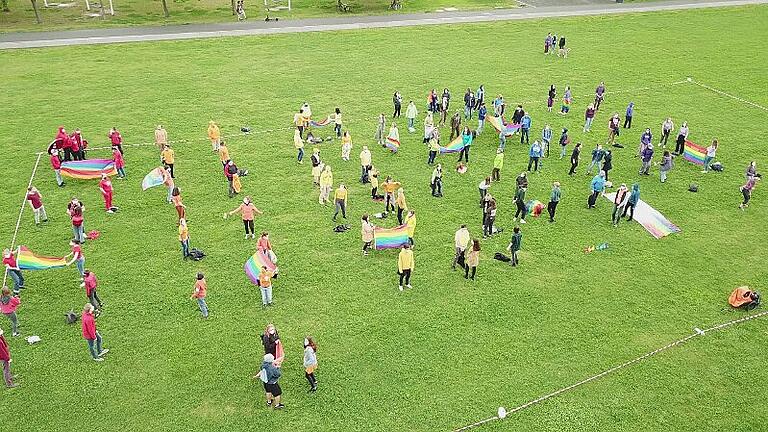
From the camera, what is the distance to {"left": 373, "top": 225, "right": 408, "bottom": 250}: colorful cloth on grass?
20.3 m

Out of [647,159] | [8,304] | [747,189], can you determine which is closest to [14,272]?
[8,304]

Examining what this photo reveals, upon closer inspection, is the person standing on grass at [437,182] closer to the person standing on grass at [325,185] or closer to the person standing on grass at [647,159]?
the person standing on grass at [325,185]

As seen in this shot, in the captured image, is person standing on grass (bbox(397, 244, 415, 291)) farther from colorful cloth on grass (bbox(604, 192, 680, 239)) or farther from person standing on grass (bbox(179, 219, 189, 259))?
colorful cloth on grass (bbox(604, 192, 680, 239))

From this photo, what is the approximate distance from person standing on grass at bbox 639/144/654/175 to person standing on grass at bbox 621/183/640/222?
3679 millimetres

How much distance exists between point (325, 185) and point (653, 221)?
459 inches

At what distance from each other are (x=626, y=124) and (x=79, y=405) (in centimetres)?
2598

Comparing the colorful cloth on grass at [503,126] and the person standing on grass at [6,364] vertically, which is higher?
the colorful cloth on grass at [503,126]

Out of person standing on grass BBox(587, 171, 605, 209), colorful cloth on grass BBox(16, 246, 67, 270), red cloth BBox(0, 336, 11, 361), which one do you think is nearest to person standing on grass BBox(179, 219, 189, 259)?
colorful cloth on grass BBox(16, 246, 67, 270)

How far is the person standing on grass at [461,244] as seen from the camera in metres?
18.8

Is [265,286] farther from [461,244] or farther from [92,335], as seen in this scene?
[461,244]

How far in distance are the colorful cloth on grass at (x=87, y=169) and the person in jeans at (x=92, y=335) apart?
1073 centimetres

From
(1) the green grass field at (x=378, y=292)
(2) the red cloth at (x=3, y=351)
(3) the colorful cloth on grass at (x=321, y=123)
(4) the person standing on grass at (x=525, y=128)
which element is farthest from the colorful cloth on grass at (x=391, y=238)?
(3) the colorful cloth on grass at (x=321, y=123)

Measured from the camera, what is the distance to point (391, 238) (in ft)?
66.8

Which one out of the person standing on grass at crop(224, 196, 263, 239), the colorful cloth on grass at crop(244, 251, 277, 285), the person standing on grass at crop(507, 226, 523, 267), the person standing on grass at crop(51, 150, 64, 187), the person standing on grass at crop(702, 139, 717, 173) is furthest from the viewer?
the person standing on grass at crop(702, 139, 717, 173)
